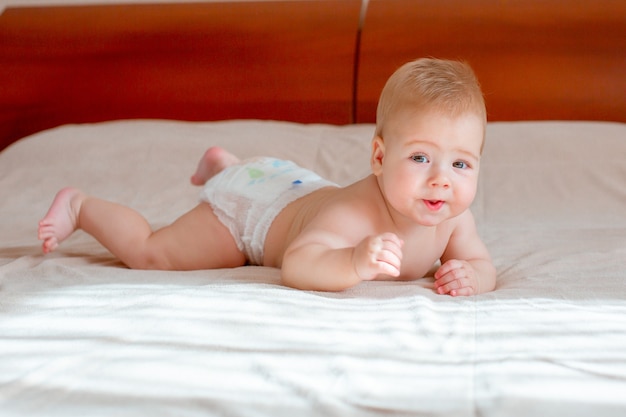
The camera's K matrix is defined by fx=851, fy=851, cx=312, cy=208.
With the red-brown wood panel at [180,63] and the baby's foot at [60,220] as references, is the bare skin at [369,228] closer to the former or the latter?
the baby's foot at [60,220]

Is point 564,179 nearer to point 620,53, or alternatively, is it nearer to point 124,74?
point 620,53

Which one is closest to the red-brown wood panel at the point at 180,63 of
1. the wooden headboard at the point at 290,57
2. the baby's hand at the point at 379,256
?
the wooden headboard at the point at 290,57

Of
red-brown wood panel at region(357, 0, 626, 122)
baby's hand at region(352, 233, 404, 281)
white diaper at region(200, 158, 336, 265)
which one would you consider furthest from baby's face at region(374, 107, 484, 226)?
red-brown wood panel at region(357, 0, 626, 122)

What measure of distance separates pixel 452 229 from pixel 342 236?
0.23 meters

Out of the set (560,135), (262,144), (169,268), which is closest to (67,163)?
(262,144)

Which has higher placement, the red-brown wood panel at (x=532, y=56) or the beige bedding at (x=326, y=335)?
the red-brown wood panel at (x=532, y=56)

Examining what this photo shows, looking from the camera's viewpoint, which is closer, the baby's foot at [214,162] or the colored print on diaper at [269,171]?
the colored print on diaper at [269,171]

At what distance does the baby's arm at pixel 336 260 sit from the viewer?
3.62 feet

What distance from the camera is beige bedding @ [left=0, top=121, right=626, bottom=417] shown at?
86 cm

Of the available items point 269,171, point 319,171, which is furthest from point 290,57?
point 269,171

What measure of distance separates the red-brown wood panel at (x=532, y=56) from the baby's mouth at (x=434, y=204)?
1.22 metres

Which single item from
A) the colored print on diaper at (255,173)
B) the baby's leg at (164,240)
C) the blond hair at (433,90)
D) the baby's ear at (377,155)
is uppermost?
the blond hair at (433,90)

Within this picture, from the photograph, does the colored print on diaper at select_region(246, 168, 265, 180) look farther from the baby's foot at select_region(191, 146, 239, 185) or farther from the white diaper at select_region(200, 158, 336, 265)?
the baby's foot at select_region(191, 146, 239, 185)

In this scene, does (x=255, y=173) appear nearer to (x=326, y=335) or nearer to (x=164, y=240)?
(x=164, y=240)
